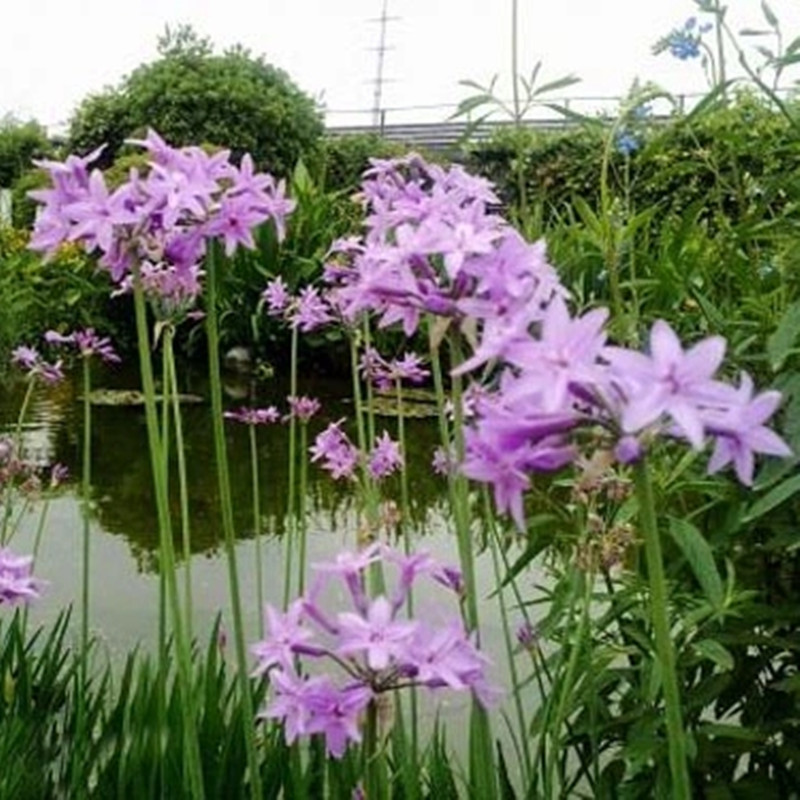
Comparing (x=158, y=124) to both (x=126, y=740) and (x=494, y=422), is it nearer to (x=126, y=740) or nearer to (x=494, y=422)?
(x=126, y=740)

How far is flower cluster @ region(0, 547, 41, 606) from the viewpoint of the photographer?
1608mm

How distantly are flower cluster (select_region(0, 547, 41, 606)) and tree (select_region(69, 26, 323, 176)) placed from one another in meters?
11.3

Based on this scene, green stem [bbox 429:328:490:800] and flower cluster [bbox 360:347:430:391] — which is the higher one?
flower cluster [bbox 360:347:430:391]

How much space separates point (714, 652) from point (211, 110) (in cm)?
1227

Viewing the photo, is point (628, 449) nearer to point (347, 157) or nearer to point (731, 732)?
point (731, 732)

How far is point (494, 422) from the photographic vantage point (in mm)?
797

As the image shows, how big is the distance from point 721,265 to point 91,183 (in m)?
1.11

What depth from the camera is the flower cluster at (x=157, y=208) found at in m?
1.21

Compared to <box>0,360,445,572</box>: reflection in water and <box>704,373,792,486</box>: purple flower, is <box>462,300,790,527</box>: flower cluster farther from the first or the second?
<box>0,360,445,572</box>: reflection in water

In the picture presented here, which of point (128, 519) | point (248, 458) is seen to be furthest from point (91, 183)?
point (248, 458)

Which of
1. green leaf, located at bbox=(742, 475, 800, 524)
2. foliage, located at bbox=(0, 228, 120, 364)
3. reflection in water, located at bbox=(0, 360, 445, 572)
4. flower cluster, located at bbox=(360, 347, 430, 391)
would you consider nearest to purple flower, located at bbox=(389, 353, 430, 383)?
flower cluster, located at bbox=(360, 347, 430, 391)

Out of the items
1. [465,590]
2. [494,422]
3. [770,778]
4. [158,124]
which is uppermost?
[158,124]

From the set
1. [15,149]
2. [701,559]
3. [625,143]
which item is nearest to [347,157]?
[15,149]

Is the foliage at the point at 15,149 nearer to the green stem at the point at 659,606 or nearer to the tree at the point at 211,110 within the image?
the tree at the point at 211,110
